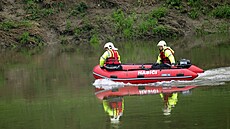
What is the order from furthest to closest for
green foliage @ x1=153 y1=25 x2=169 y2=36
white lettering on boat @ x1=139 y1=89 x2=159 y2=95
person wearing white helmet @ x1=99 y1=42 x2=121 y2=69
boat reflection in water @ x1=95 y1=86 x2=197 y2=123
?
green foliage @ x1=153 y1=25 x2=169 y2=36, person wearing white helmet @ x1=99 y1=42 x2=121 y2=69, white lettering on boat @ x1=139 y1=89 x2=159 y2=95, boat reflection in water @ x1=95 y1=86 x2=197 y2=123

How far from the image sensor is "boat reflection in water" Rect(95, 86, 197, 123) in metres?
16.6

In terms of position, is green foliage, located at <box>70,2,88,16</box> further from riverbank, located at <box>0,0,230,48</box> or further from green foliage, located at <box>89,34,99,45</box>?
green foliage, located at <box>89,34,99,45</box>

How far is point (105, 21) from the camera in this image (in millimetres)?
46250

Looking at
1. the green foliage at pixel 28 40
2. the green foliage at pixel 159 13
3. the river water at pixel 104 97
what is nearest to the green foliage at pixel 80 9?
the green foliage at pixel 28 40

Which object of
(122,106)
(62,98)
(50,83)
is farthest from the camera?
(50,83)

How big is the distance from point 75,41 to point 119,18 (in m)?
3.81

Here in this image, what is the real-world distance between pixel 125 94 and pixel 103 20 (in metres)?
26.8

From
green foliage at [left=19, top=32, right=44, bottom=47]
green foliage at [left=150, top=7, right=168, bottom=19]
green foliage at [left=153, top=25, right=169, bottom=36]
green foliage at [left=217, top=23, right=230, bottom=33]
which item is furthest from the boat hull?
green foliage at [left=150, top=7, right=168, bottom=19]

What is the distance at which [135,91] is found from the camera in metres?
20.5

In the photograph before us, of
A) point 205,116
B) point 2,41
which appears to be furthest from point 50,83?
point 2,41

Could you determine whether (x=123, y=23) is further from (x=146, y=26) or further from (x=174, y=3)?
(x=174, y=3)

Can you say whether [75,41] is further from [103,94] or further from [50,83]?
[103,94]

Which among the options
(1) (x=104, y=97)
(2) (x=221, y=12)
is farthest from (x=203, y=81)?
(2) (x=221, y=12)

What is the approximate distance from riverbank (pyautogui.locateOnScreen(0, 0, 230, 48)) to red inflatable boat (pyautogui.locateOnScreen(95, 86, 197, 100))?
75.1 feet
